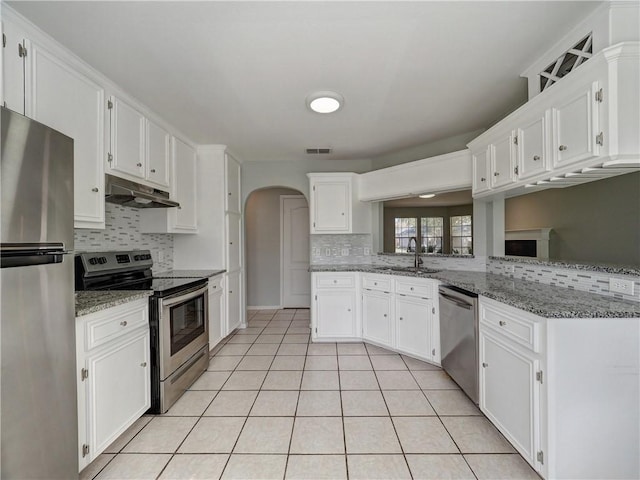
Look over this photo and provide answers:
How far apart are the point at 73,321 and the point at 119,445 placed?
99cm

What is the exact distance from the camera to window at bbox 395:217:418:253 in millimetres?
4199

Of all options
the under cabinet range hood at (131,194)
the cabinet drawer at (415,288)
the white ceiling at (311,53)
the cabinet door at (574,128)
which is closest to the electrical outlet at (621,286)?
the cabinet door at (574,128)

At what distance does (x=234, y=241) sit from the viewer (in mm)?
3832

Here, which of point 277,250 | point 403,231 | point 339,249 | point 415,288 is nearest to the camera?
point 415,288

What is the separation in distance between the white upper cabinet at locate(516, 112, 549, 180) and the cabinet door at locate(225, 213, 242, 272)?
3.01 m

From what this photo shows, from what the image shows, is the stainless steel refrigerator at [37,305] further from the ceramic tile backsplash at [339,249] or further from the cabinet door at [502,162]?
the ceramic tile backsplash at [339,249]

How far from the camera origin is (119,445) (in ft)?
5.84

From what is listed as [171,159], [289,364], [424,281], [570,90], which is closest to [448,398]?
[424,281]

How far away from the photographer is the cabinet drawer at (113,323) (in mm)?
1525

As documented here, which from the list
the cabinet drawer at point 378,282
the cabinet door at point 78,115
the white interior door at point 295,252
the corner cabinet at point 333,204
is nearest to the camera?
the cabinet door at point 78,115

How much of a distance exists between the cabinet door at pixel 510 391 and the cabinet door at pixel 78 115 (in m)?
2.73

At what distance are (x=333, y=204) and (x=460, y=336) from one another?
7.25 feet

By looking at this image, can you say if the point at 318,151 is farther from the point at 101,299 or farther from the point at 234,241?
the point at 101,299

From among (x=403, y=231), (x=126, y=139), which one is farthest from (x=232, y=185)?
(x=403, y=231)
